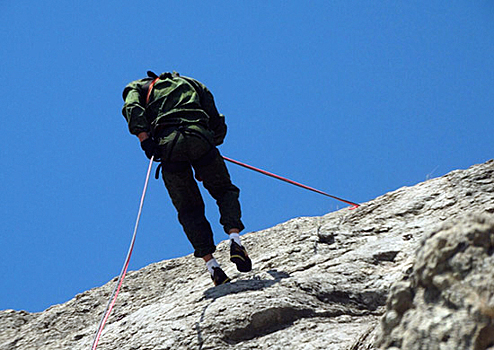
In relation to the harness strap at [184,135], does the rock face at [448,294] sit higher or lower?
lower

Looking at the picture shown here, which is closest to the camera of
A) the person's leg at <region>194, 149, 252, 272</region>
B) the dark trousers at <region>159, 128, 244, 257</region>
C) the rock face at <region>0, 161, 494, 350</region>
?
the rock face at <region>0, 161, 494, 350</region>

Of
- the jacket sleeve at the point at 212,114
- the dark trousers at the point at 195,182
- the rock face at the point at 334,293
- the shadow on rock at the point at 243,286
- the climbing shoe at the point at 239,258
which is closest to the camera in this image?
the rock face at the point at 334,293

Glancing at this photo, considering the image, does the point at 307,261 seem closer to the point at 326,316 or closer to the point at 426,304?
the point at 326,316

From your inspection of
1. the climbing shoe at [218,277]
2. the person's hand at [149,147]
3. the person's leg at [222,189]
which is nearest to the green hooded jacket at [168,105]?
the person's hand at [149,147]

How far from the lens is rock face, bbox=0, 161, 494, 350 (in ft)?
8.30

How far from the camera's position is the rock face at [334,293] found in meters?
2.53

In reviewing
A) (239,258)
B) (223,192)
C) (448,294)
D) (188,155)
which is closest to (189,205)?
(223,192)

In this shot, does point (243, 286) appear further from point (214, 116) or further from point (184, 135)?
point (214, 116)

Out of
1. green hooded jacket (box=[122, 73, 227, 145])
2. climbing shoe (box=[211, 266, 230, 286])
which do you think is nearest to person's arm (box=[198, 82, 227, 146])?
green hooded jacket (box=[122, 73, 227, 145])

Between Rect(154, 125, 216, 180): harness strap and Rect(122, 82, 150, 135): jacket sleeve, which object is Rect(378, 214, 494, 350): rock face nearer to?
Rect(154, 125, 216, 180): harness strap

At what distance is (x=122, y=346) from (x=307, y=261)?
1.81 metres

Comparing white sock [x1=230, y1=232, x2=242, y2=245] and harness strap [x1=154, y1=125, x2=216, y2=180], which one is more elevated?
harness strap [x1=154, y1=125, x2=216, y2=180]

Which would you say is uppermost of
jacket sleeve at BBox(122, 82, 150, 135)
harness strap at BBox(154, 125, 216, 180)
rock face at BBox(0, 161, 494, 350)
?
jacket sleeve at BBox(122, 82, 150, 135)

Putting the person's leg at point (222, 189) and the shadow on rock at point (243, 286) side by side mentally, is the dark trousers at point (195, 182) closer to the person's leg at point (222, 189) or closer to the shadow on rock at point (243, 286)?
the person's leg at point (222, 189)
